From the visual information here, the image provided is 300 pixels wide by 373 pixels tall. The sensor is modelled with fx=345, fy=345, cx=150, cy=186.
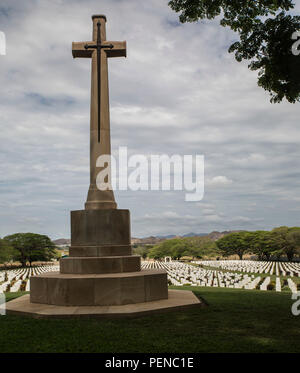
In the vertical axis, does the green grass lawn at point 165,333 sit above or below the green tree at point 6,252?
above

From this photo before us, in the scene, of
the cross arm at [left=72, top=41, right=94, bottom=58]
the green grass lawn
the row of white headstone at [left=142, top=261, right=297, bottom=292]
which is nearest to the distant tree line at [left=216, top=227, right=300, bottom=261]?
the row of white headstone at [left=142, top=261, right=297, bottom=292]

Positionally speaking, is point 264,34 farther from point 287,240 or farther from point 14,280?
point 287,240

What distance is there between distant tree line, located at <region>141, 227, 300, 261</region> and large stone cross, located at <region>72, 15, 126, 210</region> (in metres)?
64.0

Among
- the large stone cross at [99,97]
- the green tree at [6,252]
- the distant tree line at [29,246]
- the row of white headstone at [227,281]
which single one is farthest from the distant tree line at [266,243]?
the large stone cross at [99,97]

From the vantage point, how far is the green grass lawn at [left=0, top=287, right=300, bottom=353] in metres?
5.00

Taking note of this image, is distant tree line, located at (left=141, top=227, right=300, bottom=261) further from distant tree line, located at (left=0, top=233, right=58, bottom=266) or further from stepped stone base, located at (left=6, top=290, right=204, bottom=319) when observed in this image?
stepped stone base, located at (left=6, top=290, right=204, bottom=319)

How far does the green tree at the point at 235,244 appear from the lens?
89.4 metres

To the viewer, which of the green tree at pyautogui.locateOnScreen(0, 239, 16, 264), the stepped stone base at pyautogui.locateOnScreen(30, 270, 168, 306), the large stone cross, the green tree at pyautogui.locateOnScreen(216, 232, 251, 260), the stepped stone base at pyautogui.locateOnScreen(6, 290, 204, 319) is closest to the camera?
the stepped stone base at pyautogui.locateOnScreen(6, 290, 204, 319)

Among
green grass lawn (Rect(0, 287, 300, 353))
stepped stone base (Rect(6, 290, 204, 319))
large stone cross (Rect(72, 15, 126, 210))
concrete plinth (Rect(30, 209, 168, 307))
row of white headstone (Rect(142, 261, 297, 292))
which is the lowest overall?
row of white headstone (Rect(142, 261, 297, 292))

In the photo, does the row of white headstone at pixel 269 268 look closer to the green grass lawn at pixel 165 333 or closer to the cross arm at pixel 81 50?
the green grass lawn at pixel 165 333

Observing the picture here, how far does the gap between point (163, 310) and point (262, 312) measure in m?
2.18

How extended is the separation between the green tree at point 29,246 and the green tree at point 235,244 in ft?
154

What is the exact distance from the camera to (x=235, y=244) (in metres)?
91.4

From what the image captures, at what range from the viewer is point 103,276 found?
331 inches
